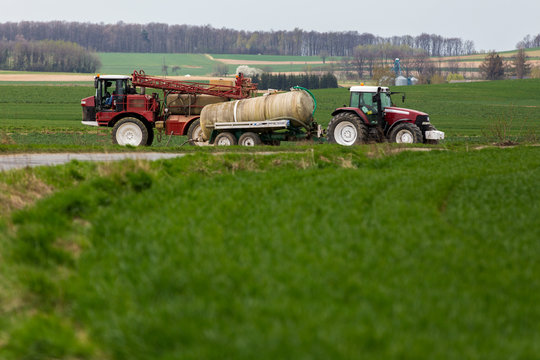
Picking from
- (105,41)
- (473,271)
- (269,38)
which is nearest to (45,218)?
(473,271)

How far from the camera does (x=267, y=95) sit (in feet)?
76.7

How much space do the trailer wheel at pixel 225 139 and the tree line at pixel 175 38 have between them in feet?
537

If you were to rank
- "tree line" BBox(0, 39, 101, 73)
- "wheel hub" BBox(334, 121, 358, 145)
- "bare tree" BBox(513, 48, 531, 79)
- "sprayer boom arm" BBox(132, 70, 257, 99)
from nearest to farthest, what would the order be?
"wheel hub" BBox(334, 121, 358, 145)
"sprayer boom arm" BBox(132, 70, 257, 99)
"bare tree" BBox(513, 48, 531, 79)
"tree line" BBox(0, 39, 101, 73)

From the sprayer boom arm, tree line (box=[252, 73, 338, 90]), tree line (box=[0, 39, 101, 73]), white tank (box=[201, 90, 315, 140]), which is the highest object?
tree line (box=[0, 39, 101, 73])

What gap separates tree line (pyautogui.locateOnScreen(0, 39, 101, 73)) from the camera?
13850 cm

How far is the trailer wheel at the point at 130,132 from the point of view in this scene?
24.8 metres

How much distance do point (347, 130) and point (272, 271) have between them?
17.6 metres

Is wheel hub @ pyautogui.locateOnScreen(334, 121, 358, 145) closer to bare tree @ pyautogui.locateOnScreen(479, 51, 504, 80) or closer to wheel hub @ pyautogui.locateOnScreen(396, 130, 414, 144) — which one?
wheel hub @ pyautogui.locateOnScreen(396, 130, 414, 144)

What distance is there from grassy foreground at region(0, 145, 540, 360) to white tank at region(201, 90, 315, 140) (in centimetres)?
1134

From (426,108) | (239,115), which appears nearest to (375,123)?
(239,115)

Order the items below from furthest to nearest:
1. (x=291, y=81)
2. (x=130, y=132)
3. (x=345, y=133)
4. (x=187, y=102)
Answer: (x=291, y=81) < (x=187, y=102) < (x=130, y=132) < (x=345, y=133)

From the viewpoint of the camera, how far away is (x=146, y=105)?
2520 cm

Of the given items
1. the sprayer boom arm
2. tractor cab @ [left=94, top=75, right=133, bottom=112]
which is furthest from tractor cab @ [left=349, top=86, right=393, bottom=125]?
tractor cab @ [left=94, top=75, right=133, bottom=112]

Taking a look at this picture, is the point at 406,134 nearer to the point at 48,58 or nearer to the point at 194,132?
the point at 194,132
